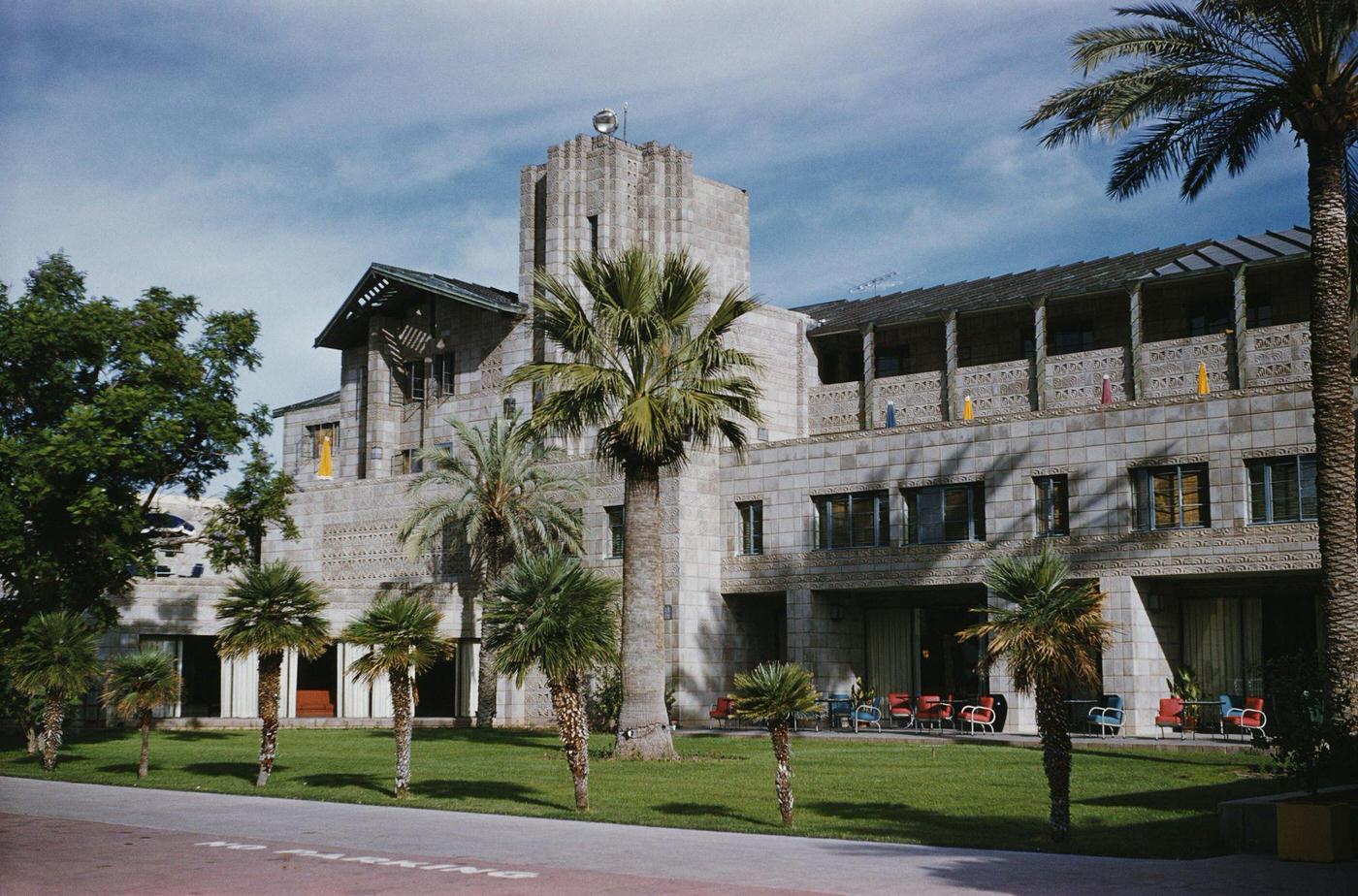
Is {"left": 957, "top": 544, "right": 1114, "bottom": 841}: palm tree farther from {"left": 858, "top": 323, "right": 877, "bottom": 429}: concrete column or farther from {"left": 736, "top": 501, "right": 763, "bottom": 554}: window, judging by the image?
{"left": 858, "top": 323, "right": 877, "bottom": 429}: concrete column

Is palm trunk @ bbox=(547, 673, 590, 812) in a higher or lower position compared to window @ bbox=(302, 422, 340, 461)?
lower

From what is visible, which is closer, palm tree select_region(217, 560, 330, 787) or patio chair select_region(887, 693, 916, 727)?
palm tree select_region(217, 560, 330, 787)

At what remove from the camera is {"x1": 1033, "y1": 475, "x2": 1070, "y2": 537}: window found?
36.3m

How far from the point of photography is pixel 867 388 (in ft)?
151

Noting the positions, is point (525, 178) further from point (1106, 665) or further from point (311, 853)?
point (311, 853)

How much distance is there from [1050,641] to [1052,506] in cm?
2042

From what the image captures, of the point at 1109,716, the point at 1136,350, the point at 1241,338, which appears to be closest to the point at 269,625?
the point at 1109,716

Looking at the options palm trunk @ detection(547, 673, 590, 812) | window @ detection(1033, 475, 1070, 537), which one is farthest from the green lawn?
window @ detection(1033, 475, 1070, 537)

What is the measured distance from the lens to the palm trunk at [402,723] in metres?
Answer: 22.1

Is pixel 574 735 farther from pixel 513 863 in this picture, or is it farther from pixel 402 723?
pixel 513 863

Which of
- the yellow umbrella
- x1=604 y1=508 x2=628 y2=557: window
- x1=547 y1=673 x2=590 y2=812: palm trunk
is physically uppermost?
the yellow umbrella

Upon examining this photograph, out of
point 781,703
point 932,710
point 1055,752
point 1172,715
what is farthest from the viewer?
point 932,710

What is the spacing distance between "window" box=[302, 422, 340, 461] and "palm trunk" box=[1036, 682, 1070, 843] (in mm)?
48785

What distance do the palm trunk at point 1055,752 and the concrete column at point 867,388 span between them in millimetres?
28969
